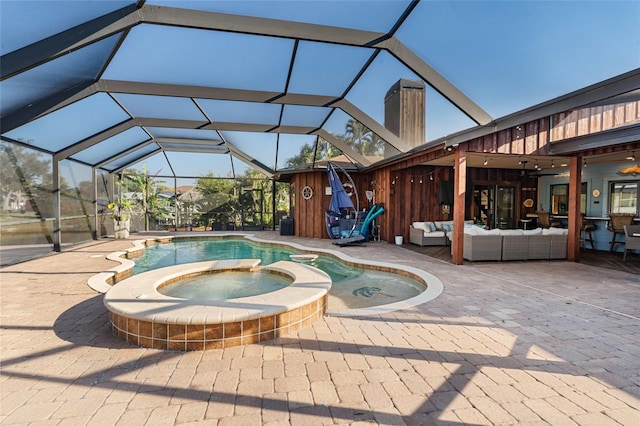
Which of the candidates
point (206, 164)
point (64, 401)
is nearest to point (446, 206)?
point (64, 401)

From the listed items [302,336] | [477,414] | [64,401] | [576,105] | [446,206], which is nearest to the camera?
[477,414]

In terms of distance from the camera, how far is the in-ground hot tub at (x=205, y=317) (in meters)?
2.76

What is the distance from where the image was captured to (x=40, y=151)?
8.38 meters

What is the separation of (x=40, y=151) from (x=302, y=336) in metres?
9.82

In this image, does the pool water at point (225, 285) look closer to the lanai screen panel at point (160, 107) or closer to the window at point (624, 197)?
the lanai screen panel at point (160, 107)

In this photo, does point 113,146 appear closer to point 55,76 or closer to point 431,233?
point 55,76

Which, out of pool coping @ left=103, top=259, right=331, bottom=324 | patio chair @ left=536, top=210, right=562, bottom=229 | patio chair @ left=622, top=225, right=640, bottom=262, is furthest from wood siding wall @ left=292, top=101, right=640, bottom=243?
pool coping @ left=103, top=259, right=331, bottom=324

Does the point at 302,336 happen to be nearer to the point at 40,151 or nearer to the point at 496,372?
the point at 496,372

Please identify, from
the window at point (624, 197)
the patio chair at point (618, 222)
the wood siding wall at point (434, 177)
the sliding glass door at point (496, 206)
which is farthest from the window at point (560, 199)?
the patio chair at point (618, 222)

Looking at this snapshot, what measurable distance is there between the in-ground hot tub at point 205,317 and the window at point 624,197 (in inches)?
380

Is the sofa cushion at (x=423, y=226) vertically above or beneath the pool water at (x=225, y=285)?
above

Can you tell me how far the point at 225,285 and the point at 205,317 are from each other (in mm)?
2645

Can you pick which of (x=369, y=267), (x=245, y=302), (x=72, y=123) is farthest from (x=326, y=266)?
(x=72, y=123)

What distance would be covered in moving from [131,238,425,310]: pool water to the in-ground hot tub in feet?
3.85
